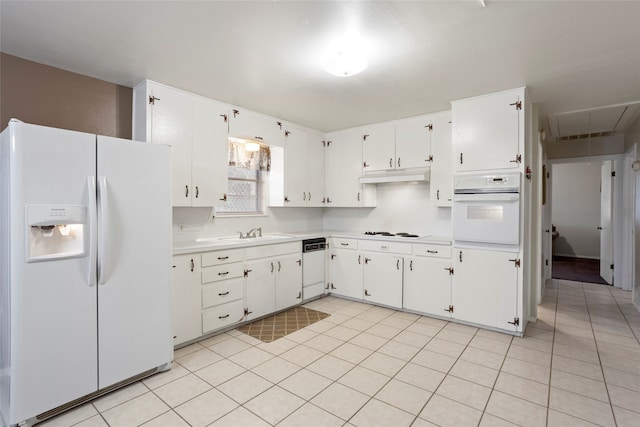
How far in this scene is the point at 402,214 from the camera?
4.61 meters

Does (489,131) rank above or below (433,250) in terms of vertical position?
above

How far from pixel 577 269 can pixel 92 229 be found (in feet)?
26.8

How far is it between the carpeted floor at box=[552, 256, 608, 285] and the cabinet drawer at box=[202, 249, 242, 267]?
583 centimetres

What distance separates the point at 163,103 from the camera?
3.05 metres

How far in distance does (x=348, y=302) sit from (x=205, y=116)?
A: 2.92m

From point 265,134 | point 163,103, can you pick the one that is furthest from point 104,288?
point 265,134

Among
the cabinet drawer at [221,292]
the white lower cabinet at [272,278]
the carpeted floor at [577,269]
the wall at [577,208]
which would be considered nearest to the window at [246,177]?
the white lower cabinet at [272,278]

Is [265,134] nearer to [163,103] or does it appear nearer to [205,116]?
[205,116]

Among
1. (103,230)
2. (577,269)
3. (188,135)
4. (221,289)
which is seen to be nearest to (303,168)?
(188,135)

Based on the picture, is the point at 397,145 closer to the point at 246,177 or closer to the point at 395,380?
the point at 246,177

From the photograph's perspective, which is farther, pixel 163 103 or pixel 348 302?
pixel 348 302

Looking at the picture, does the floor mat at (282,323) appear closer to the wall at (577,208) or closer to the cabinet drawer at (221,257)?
the cabinet drawer at (221,257)

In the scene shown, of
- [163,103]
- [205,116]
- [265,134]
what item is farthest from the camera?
[265,134]

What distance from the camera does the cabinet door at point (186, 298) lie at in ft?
9.43
